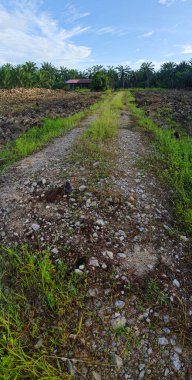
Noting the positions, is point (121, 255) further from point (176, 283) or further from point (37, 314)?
point (37, 314)

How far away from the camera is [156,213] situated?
4617mm

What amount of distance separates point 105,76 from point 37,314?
64.8 metres

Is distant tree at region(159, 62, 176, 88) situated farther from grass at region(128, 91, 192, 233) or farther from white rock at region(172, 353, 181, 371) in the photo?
white rock at region(172, 353, 181, 371)

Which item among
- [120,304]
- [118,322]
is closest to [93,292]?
[120,304]

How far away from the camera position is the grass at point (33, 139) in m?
7.84

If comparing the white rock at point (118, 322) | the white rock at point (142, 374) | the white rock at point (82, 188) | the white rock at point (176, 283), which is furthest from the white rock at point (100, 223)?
the white rock at point (142, 374)

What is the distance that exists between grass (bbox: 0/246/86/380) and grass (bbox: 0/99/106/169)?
14.1 feet

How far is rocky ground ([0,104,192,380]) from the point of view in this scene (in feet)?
8.34

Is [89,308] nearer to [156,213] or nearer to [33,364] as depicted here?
[33,364]

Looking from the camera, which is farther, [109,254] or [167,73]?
[167,73]

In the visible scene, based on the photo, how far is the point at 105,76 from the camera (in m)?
61.0

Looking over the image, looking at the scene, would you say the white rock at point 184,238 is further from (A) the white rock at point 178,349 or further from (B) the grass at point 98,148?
(B) the grass at point 98,148

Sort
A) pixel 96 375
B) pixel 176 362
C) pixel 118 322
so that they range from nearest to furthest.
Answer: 1. pixel 96 375
2. pixel 176 362
3. pixel 118 322

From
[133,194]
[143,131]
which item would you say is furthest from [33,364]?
[143,131]
